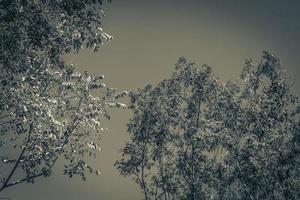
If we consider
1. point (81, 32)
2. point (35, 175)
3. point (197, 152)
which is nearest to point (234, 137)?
point (197, 152)

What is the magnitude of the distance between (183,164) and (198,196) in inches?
125

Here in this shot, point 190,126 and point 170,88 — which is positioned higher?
point 170,88

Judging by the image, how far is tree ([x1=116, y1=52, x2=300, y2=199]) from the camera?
102ft

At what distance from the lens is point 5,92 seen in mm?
17672

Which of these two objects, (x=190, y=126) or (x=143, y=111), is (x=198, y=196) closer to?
(x=190, y=126)

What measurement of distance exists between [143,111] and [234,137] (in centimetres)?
842

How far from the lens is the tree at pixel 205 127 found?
31.1 meters

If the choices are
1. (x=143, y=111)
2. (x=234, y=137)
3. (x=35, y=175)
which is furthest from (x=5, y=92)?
(x=143, y=111)

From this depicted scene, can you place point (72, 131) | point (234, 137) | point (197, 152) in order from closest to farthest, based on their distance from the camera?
point (72, 131)
point (234, 137)
point (197, 152)

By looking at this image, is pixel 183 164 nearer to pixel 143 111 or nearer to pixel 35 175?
pixel 143 111

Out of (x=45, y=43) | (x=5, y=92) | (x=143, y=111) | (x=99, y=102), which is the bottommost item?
(x=5, y=92)

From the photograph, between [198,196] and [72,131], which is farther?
[198,196]

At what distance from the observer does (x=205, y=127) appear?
37656mm

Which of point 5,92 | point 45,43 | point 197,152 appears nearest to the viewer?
point 5,92
